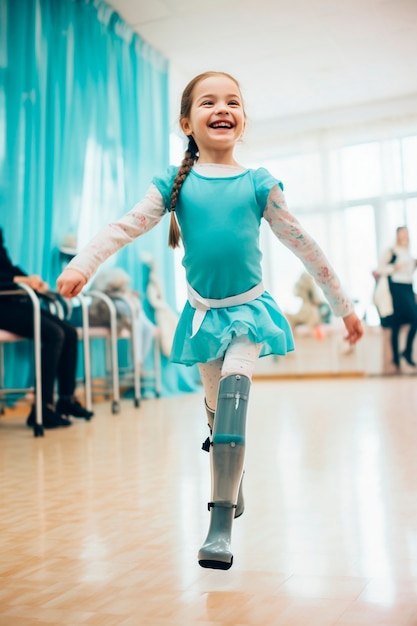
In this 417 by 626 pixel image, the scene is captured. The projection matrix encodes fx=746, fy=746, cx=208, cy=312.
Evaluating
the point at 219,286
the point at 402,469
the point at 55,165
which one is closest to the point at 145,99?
the point at 55,165

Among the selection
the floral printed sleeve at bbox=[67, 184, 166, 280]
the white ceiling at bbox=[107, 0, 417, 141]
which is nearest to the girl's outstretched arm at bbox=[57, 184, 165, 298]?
the floral printed sleeve at bbox=[67, 184, 166, 280]

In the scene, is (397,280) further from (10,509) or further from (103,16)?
(10,509)

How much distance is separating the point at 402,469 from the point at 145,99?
4933mm

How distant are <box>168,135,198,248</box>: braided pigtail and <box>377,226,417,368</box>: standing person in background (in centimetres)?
625

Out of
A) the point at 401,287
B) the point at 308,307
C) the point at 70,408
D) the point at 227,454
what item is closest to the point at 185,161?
the point at 227,454

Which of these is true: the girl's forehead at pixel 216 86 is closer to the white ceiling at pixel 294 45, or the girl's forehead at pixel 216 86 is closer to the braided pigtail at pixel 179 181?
the braided pigtail at pixel 179 181

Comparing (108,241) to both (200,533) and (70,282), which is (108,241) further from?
(200,533)

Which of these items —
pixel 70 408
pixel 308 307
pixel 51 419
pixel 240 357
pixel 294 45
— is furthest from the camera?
pixel 308 307

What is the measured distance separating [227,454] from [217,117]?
634 mm

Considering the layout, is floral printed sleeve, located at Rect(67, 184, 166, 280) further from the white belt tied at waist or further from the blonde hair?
the white belt tied at waist

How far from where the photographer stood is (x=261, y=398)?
549 cm

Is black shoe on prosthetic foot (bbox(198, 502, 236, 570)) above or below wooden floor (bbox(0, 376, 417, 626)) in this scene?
above

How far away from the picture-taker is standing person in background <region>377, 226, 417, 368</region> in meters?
7.48

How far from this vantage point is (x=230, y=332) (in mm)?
1312
